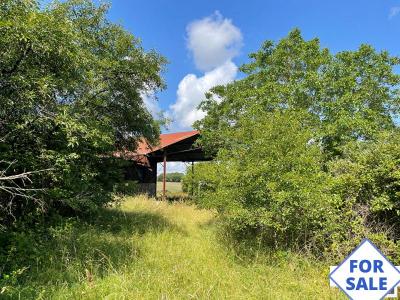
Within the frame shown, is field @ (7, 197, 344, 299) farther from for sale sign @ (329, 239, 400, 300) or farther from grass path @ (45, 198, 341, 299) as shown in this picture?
for sale sign @ (329, 239, 400, 300)

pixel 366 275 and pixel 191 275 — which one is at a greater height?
pixel 366 275

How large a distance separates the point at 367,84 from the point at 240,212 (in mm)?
6927

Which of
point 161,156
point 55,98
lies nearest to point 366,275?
point 55,98

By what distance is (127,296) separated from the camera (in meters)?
5.11

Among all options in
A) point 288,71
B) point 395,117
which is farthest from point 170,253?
point 395,117

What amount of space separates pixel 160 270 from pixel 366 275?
399 centimetres

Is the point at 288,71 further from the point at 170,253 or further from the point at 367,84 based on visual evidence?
the point at 170,253

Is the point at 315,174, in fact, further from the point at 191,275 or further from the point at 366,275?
the point at 366,275

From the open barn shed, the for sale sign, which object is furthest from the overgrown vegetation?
the open barn shed

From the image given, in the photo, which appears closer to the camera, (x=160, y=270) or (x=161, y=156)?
(x=160, y=270)

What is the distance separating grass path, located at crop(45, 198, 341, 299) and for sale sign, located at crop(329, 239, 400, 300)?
75.6 inches

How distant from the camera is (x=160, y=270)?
662cm

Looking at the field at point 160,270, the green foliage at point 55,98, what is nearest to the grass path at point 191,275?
the field at point 160,270

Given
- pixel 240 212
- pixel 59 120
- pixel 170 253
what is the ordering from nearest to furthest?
pixel 59 120 → pixel 240 212 → pixel 170 253
